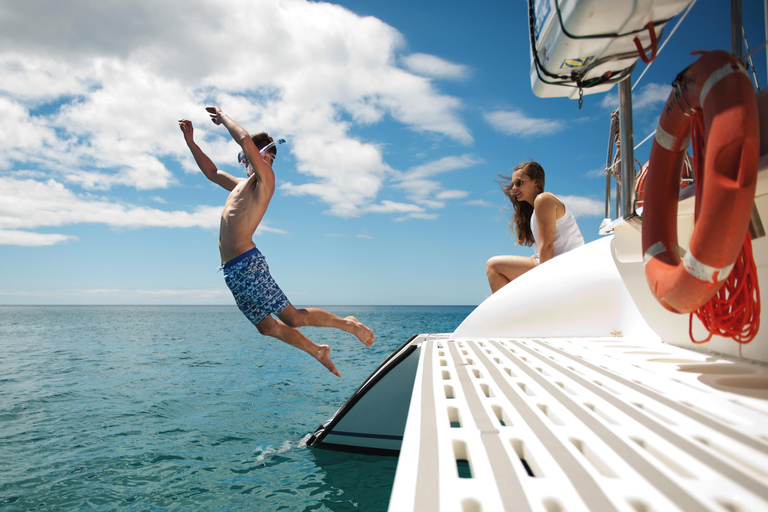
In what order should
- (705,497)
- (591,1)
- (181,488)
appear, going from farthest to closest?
(181,488)
(591,1)
(705,497)

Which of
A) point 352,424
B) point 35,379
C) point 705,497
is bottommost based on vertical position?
point 35,379

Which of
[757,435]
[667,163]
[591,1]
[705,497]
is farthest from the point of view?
[591,1]

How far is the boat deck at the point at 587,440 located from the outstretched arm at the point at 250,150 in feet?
7.75

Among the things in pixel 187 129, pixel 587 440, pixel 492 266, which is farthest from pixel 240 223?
pixel 587 440

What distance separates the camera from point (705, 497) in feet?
2.27

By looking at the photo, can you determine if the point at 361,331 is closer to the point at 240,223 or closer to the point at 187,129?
the point at 240,223

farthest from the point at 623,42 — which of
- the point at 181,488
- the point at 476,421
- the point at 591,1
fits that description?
the point at 181,488

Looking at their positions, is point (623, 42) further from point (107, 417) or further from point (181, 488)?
point (107, 417)

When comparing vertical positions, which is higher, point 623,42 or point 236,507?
point 623,42

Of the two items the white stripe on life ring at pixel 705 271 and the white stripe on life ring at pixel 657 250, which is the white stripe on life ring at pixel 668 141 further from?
the white stripe on life ring at pixel 705 271

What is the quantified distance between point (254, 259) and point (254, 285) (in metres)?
0.22

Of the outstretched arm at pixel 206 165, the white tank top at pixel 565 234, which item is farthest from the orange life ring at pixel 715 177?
the outstretched arm at pixel 206 165

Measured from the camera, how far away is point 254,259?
3.44 m

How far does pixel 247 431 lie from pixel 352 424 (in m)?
1.93
